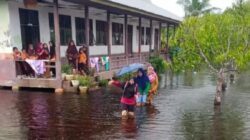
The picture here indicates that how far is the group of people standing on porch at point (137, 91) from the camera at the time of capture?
1105 centimetres

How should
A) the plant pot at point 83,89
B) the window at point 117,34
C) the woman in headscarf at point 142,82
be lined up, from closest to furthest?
the woman in headscarf at point 142,82 < the plant pot at point 83,89 < the window at point 117,34

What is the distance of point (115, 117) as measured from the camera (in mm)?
11125

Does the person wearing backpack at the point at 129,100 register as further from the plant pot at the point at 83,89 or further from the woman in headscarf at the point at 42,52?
the woman in headscarf at the point at 42,52

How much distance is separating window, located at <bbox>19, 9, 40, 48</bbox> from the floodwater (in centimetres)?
315

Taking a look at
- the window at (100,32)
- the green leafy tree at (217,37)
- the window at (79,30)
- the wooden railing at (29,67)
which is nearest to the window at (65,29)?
the window at (79,30)

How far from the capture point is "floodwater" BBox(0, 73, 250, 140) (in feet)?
30.1

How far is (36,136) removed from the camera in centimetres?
891

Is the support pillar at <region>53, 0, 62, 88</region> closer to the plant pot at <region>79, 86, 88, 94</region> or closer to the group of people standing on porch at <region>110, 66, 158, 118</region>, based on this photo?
the plant pot at <region>79, 86, 88, 94</region>

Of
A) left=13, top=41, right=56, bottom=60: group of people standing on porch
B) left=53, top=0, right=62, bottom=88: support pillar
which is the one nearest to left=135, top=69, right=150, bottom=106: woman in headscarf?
left=53, top=0, right=62, bottom=88: support pillar

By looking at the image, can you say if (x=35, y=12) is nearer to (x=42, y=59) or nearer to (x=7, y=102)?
(x=42, y=59)

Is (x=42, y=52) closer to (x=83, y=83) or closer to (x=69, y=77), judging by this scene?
(x=69, y=77)

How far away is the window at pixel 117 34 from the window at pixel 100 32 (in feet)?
4.26

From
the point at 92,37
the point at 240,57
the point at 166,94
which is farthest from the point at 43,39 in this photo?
the point at 240,57

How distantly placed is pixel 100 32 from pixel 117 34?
120 inches
